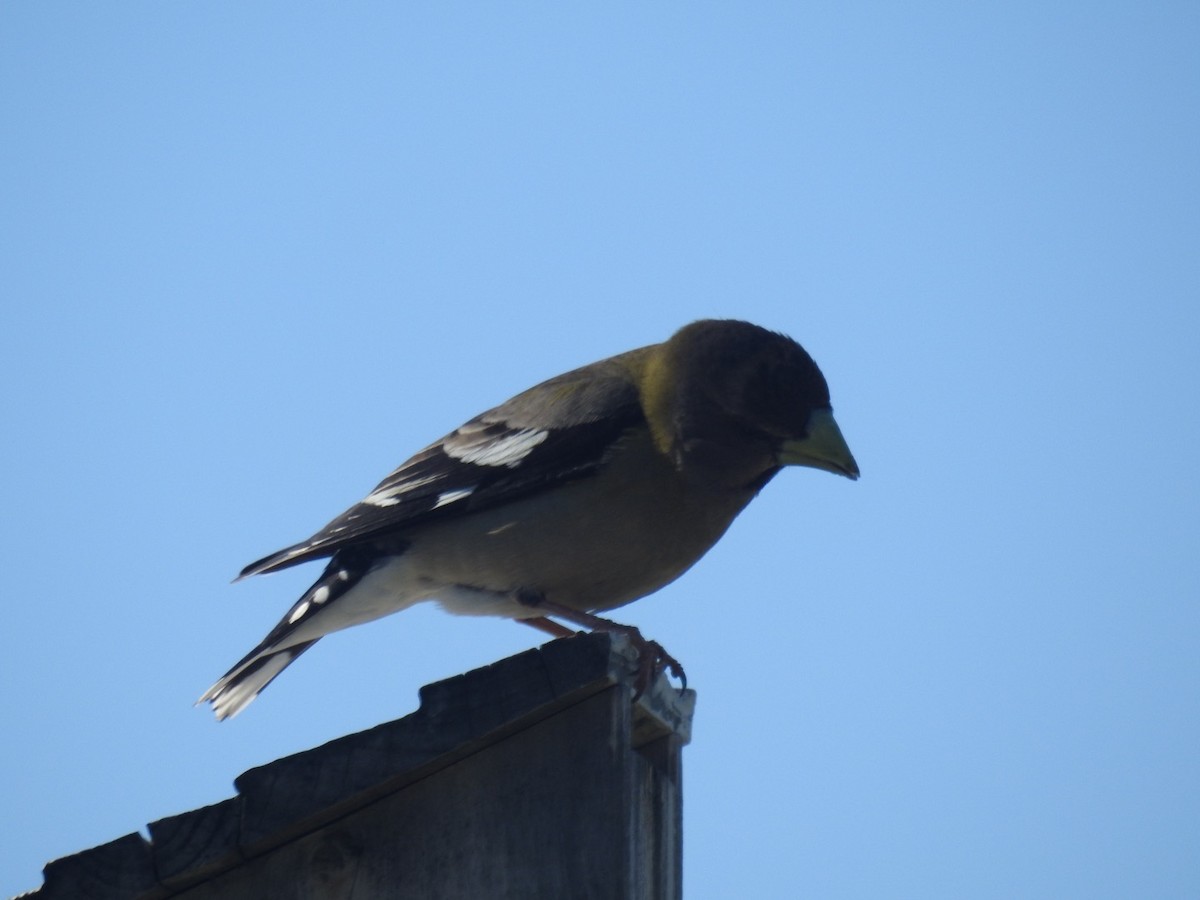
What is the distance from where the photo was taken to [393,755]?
4.24 meters

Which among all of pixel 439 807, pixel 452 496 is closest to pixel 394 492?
pixel 452 496

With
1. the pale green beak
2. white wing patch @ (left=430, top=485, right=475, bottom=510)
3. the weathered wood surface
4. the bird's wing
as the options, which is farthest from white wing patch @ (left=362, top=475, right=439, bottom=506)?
the weathered wood surface

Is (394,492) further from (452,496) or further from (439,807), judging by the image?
(439,807)

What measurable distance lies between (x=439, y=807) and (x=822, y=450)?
342cm

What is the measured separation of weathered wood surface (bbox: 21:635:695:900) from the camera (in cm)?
419

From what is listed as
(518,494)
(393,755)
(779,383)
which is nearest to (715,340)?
(779,383)

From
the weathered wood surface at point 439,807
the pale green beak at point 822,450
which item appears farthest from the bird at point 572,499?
the weathered wood surface at point 439,807

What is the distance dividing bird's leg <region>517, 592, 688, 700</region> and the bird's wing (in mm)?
511

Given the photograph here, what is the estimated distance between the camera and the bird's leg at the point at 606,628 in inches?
198

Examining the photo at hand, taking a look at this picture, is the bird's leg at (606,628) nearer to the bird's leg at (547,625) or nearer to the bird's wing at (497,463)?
the bird's leg at (547,625)

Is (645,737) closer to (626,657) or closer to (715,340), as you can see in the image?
(626,657)

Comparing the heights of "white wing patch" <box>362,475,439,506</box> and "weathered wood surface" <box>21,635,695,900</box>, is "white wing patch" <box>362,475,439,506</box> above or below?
above

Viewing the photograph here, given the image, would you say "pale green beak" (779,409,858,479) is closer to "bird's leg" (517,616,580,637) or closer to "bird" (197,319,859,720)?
"bird" (197,319,859,720)

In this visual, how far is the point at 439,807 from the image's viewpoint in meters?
4.34
